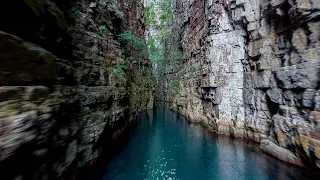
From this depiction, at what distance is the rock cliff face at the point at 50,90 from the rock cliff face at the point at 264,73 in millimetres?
11566

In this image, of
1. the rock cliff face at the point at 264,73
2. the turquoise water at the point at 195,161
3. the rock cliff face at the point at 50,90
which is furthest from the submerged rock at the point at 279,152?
the rock cliff face at the point at 50,90

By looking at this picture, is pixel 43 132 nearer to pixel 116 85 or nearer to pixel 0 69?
pixel 0 69

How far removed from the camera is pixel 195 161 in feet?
35.2

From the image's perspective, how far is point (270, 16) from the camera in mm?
11422

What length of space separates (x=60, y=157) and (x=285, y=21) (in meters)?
15.7

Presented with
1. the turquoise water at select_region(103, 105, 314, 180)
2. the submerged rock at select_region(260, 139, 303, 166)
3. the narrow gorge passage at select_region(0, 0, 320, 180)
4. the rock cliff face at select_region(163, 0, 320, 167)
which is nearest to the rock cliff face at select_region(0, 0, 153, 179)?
the narrow gorge passage at select_region(0, 0, 320, 180)

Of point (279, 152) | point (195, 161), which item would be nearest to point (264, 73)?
point (279, 152)

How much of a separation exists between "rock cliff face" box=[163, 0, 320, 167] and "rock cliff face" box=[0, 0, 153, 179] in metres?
11.6

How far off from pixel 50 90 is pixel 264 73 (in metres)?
14.2

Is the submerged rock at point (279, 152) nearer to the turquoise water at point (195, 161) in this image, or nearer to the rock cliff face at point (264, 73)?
the rock cliff face at point (264, 73)

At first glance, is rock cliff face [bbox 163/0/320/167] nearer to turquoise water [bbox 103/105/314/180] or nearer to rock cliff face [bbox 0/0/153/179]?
turquoise water [bbox 103/105/314/180]

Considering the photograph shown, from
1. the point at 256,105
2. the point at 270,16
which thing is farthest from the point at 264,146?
the point at 270,16

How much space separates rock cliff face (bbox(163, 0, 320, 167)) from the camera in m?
8.24

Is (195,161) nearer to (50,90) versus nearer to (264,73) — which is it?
(264,73)
